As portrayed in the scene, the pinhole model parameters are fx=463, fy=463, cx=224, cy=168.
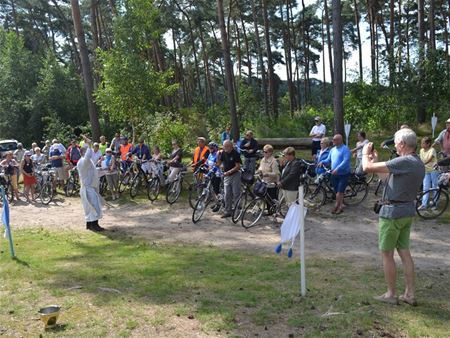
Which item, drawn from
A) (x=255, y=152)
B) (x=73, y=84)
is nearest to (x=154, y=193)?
(x=255, y=152)

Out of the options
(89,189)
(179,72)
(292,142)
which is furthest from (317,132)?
(179,72)

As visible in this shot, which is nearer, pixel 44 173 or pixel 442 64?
pixel 44 173

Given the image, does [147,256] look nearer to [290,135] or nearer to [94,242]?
[94,242]

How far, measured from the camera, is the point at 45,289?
6.65 meters

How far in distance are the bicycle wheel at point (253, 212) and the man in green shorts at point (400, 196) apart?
5.25 m

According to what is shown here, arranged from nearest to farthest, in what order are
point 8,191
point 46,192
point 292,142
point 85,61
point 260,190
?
point 260,190
point 46,192
point 8,191
point 85,61
point 292,142

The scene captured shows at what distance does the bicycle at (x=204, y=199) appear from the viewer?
1116 cm

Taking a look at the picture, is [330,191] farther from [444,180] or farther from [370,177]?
[444,180]

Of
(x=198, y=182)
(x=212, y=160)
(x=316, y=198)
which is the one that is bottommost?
(x=316, y=198)

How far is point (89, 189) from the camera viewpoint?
35.0 feet

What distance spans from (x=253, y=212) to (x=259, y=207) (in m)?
0.18

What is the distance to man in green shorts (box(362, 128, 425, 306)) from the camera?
513cm

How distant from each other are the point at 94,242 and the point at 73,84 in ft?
78.2

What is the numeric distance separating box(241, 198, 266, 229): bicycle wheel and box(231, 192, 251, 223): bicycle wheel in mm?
172
